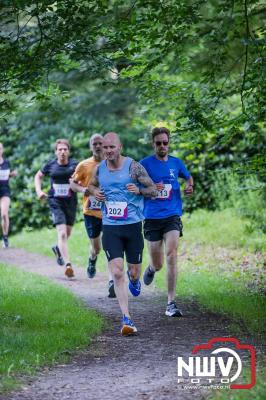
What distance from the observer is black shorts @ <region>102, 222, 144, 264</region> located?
8961 mm

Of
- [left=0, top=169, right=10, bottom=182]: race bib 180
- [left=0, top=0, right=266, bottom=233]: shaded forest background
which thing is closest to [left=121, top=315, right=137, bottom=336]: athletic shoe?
[left=0, top=0, right=266, bottom=233]: shaded forest background

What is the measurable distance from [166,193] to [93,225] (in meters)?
2.43

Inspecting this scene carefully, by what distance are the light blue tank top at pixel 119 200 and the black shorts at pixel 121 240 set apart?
0.07 meters

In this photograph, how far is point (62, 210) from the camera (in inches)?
538

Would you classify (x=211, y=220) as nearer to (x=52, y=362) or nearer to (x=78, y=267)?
(x=78, y=267)

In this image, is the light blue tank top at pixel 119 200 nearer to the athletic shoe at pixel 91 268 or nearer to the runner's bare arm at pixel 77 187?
the runner's bare arm at pixel 77 187

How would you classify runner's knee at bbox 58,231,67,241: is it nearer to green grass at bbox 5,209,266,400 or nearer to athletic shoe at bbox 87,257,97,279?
athletic shoe at bbox 87,257,97,279

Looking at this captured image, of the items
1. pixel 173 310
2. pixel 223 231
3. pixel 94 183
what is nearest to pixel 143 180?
pixel 94 183

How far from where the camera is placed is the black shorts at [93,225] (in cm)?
1200

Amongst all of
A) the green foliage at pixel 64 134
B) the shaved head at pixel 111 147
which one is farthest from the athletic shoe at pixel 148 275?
the green foliage at pixel 64 134

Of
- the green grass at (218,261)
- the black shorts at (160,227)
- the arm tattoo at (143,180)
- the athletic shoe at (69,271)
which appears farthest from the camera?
the athletic shoe at (69,271)

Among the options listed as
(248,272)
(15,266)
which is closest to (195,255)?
(248,272)

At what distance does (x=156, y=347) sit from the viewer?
8281mm

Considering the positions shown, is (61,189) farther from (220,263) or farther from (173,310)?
(173,310)
